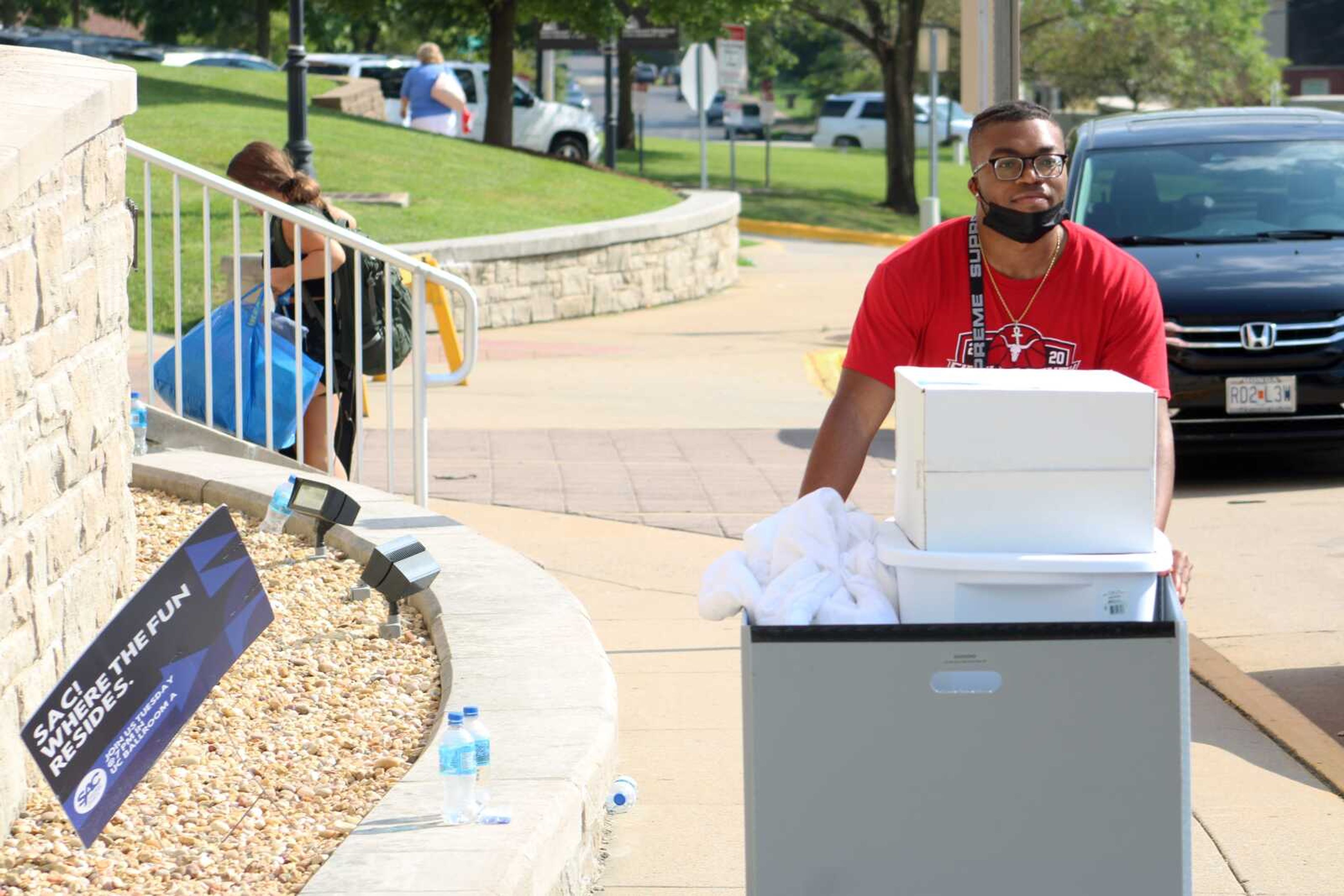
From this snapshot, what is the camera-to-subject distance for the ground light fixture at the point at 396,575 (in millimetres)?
5285

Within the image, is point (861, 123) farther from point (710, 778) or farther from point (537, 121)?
point (710, 778)

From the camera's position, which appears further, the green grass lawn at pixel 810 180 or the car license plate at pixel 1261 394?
the green grass lawn at pixel 810 180

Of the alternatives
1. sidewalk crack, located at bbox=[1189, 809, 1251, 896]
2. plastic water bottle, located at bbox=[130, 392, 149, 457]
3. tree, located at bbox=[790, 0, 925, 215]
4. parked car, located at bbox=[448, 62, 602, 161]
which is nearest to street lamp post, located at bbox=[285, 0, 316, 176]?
plastic water bottle, located at bbox=[130, 392, 149, 457]

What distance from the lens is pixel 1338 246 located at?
974cm

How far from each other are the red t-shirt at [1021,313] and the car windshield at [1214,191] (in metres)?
6.37

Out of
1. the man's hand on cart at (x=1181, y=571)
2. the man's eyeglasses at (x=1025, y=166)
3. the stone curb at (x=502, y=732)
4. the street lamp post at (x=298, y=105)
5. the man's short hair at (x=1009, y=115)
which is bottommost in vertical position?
the stone curb at (x=502, y=732)

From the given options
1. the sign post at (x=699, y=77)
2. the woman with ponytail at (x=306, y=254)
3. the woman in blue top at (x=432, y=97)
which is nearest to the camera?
the woman with ponytail at (x=306, y=254)

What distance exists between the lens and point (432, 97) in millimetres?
21875

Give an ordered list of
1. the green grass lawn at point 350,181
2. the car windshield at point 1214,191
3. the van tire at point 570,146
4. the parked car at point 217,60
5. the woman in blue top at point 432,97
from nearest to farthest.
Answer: the car windshield at point 1214,191
the green grass lawn at point 350,181
the woman in blue top at point 432,97
the van tire at point 570,146
the parked car at point 217,60

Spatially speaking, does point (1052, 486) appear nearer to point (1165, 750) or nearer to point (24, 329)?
point (1165, 750)

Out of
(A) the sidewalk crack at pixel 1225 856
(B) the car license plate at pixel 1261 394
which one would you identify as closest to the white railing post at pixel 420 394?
(A) the sidewalk crack at pixel 1225 856

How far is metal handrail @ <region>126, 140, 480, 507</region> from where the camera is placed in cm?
716

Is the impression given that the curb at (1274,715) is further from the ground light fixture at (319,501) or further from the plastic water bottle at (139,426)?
the plastic water bottle at (139,426)

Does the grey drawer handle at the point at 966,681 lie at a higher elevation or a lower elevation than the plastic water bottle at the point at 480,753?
higher
